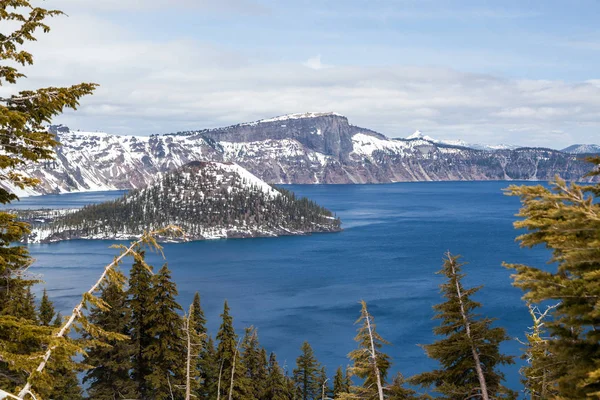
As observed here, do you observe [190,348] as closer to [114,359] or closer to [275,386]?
[114,359]

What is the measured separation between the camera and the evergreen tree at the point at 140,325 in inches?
1333

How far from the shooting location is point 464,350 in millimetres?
17375

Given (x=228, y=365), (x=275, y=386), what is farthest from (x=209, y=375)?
(x=228, y=365)

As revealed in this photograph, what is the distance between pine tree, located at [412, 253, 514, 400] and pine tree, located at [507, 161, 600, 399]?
22.2 feet

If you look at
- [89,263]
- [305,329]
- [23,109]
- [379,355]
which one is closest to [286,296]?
[305,329]

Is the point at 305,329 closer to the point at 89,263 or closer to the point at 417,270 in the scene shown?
the point at 417,270

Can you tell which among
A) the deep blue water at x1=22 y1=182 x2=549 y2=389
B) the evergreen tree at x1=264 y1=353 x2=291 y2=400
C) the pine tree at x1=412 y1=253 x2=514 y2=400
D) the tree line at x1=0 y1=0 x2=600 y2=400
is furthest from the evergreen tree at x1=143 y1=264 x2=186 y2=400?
the deep blue water at x1=22 y1=182 x2=549 y2=389

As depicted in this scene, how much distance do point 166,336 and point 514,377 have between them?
58352 millimetres

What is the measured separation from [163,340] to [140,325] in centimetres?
222

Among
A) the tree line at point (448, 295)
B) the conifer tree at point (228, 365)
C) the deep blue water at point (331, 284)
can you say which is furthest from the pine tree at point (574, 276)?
the deep blue water at point (331, 284)

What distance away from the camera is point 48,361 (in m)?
9.11

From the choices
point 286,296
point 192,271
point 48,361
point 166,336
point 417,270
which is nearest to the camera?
point 48,361

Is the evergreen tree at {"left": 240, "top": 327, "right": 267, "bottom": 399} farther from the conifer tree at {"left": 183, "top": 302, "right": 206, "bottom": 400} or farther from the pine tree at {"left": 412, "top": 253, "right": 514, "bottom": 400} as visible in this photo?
the pine tree at {"left": 412, "top": 253, "right": 514, "bottom": 400}

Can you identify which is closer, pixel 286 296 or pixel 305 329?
pixel 305 329
